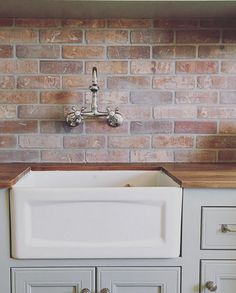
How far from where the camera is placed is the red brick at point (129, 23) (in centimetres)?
149

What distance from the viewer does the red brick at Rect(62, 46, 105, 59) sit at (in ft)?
4.90

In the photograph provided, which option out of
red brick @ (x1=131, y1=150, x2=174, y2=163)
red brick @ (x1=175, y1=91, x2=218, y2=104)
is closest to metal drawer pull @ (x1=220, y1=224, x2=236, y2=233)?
red brick @ (x1=131, y1=150, x2=174, y2=163)

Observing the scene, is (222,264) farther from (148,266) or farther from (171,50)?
(171,50)

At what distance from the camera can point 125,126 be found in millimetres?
1538

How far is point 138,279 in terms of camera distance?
3.54 ft

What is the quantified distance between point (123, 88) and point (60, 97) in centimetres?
29

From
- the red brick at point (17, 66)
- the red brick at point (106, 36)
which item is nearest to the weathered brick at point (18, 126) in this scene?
the red brick at point (17, 66)

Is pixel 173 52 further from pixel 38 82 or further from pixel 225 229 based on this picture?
pixel 225 229

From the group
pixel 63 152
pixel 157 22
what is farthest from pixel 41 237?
pixel 157 22

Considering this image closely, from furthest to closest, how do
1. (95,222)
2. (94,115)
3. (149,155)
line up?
1. (149,155)
2. (94,115)
3. (95,222)

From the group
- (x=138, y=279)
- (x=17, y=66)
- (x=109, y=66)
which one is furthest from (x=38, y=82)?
(x=138, y=279)

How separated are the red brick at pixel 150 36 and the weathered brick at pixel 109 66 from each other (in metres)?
0.12

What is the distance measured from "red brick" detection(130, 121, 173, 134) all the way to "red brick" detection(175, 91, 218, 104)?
12cm

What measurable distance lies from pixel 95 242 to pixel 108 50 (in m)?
0.87
